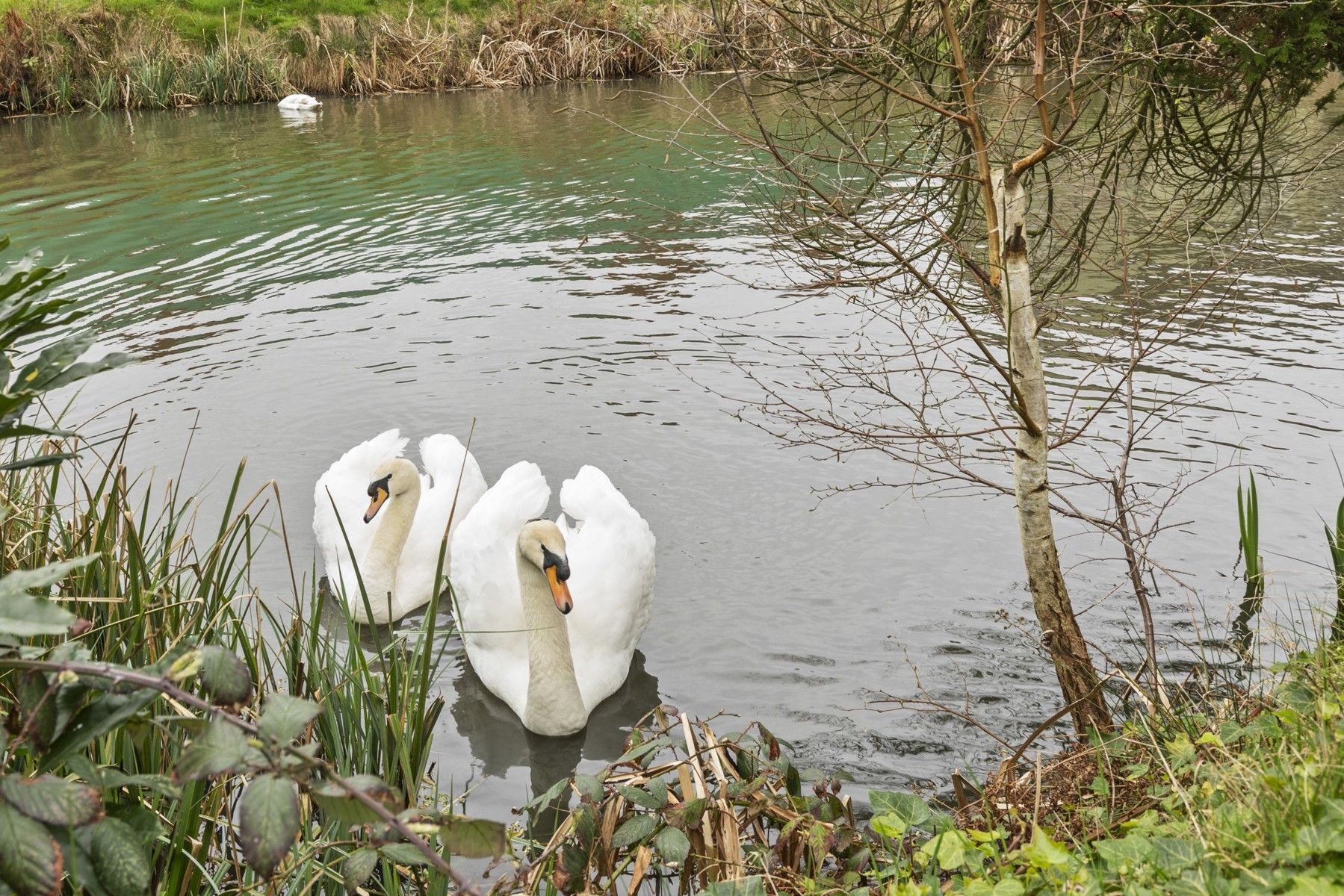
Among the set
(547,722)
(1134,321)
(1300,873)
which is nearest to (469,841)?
(1300,873)

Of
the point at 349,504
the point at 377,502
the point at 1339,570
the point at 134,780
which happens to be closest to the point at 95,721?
the point at 134,780

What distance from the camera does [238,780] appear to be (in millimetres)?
3930

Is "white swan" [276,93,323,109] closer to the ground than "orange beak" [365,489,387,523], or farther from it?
farther from it

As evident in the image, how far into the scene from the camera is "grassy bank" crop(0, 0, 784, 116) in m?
26.2

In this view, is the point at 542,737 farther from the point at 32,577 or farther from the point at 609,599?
the point at 32,577

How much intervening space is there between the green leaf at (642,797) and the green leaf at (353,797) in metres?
1.76

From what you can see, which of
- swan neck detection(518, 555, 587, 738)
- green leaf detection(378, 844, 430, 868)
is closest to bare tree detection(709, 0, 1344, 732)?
swan neck detection(518, 555, 587, 738)

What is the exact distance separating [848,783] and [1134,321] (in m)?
2.13

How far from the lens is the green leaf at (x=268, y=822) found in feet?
4.95

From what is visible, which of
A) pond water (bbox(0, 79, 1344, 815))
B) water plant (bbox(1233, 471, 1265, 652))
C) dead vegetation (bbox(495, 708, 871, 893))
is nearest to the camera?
dead vegetation (bbox(495, 708, 871, 893))

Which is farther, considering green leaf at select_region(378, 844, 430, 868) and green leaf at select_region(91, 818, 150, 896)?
green leaf at select_region(378, 844, 430, 868)

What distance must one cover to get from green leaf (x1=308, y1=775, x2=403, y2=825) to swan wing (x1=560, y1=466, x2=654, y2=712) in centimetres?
381

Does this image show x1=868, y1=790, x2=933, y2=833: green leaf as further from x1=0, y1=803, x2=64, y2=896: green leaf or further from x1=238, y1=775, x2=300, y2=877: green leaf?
x1=0, y1=803, x2=64, y2=896: green leaf

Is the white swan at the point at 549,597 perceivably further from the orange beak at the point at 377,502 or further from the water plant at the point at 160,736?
the water plant at the point at 160,736
